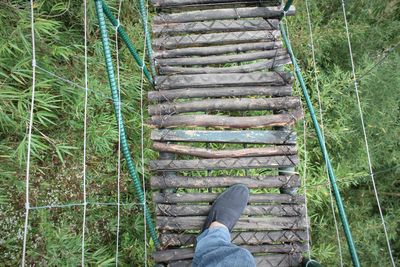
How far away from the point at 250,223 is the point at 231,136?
1.74ft

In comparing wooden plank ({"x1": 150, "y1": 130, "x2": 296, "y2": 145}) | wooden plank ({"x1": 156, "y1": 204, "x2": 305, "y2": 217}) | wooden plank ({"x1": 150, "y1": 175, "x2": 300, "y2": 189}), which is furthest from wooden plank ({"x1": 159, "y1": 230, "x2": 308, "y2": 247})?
wooden plank ({"x1": 150, "y1": 130, "x2": 296, "y2": 145})

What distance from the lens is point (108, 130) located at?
8.77 feet

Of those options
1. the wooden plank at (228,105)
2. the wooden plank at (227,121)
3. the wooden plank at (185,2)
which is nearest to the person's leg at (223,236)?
the wooden plank at (227,121)

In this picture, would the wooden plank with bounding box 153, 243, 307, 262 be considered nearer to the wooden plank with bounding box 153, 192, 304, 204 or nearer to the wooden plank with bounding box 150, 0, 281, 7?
the wooden plank with bounding box 153, 192, 304, 204

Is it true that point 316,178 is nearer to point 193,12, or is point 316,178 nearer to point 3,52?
point 193,12

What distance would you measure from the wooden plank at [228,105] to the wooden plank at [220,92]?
4 cm

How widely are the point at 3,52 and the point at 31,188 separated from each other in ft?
3.05

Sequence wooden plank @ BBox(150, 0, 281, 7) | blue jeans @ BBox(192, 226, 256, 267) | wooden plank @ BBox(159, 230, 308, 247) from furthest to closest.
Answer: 1. wooden plank @ BBox(150, 0, 281, 7)
2. wooden plank @ BBox(159, 230, 308, 247)
3. blue jeans @ BBox(192, 226, 256, 267)

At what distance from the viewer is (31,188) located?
2.55m

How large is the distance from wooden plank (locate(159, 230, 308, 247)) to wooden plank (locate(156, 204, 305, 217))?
0.11 meters

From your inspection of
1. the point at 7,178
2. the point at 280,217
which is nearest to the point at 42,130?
the point at 7,178

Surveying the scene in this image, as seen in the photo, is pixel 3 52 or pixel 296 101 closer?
pixel 296 101

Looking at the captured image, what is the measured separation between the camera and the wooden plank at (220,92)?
2305 mm

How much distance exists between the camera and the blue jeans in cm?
173
